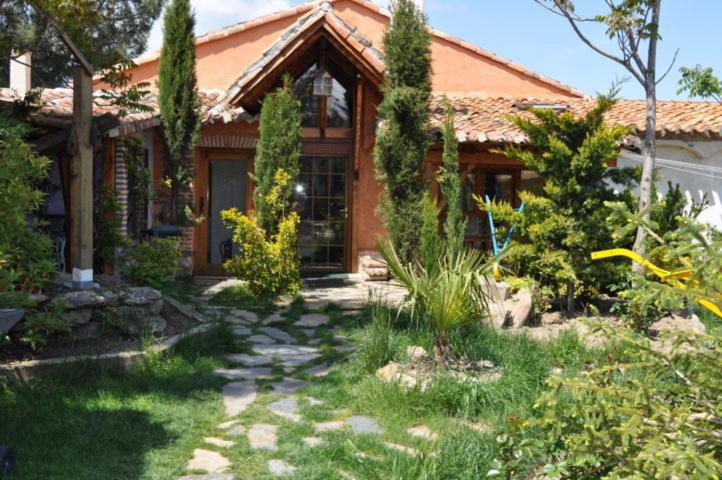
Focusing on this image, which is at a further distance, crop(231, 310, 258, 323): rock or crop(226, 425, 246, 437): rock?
crop(231, 310, 258, 323): rock

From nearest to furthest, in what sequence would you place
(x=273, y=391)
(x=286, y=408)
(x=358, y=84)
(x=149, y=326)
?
1. (x=286, y=408)
2. (x=273, y=391)
3. (x=149, y=326)
4. (x=358, y=84)

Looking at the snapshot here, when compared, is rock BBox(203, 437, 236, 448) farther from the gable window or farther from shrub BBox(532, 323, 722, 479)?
the gable window

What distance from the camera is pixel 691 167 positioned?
13.1 metres

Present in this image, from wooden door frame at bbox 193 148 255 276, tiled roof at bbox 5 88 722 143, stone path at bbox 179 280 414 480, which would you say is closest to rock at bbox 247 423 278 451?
stone path at bbox 179 280 414 480

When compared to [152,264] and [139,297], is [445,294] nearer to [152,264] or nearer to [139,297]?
[139,297]

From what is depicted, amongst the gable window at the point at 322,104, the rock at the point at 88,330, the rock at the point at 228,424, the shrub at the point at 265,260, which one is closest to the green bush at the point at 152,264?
the shrub at the point at 265,260

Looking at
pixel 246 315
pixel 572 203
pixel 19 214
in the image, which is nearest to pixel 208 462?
pixel 19 214

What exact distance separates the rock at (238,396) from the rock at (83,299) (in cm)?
152

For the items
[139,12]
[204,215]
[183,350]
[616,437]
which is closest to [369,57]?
[204,215]

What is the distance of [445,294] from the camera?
579 cm

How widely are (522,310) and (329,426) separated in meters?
3.86

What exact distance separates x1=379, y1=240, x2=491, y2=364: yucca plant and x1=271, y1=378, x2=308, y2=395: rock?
1.08 meters

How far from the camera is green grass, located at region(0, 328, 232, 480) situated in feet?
13.1

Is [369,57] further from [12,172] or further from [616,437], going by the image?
[616,437]
